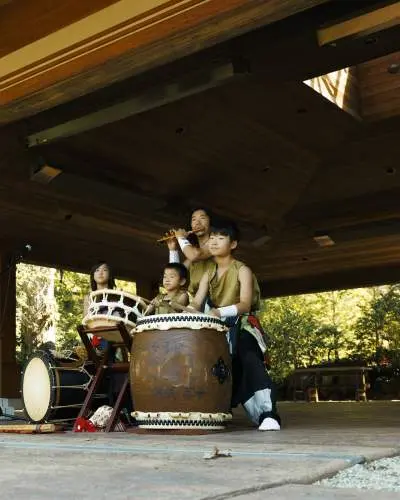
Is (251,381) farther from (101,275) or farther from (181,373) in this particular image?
(101,275)

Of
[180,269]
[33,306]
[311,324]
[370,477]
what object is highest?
[33,306]

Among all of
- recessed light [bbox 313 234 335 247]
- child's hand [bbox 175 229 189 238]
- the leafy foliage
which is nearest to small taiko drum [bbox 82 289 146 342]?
child's hand [bbox 175 229 189 238]

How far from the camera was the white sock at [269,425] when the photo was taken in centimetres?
314

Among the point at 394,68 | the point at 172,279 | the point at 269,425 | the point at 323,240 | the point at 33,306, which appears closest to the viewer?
the point at 269,425

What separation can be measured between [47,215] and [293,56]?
351cm

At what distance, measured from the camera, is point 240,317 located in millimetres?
3453

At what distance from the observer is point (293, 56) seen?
13.1 ft

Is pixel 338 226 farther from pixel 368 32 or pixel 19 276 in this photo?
pixel 19 276

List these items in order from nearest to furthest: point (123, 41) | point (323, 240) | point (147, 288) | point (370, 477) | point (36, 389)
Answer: point (370, 477), point (123, 41), point (36, 389), point (323, 240), point (147, 288)

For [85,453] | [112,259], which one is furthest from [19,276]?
[85,453]

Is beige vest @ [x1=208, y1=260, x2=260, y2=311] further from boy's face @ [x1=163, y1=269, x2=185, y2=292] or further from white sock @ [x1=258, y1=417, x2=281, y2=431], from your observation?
white sock @ [x1=258, y1=417, x2=281, y2=431]

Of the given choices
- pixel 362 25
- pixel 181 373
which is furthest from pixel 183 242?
pixel 362 25

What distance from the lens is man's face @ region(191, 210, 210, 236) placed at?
3.88 metres

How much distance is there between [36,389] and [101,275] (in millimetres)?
751
